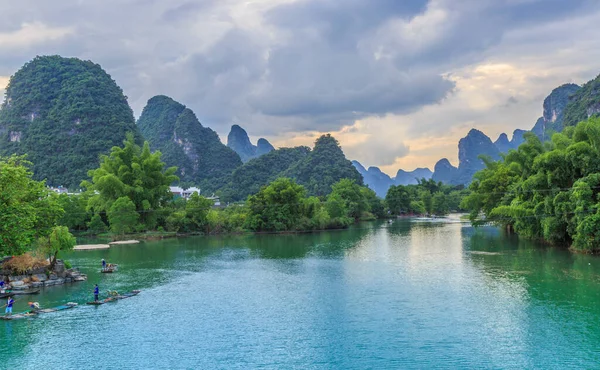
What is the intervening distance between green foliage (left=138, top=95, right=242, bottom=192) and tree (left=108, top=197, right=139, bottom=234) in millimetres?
58173

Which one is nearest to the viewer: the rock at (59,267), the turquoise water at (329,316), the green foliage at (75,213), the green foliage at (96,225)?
the turquoise water at (329,316)

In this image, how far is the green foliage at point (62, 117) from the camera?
77.9 m

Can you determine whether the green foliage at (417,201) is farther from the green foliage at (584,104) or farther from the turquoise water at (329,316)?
the turquoise water at (329,316)

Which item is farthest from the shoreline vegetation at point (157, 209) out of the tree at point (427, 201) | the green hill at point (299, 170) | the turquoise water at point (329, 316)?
the green hill at point (299, 170)

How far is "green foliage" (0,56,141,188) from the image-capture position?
3068 inches

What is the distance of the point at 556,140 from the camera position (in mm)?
33125

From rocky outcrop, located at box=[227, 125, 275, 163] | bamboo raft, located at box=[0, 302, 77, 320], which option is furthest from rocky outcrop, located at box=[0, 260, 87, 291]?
rocky outcrop, located at box=[227, 125, 275, 163]

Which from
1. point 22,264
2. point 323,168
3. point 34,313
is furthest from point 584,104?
point 34,313

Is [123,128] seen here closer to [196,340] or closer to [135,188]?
[135,188]

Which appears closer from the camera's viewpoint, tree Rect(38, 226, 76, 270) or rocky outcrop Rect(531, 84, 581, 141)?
tree Rect(38, 226, 76, 270)

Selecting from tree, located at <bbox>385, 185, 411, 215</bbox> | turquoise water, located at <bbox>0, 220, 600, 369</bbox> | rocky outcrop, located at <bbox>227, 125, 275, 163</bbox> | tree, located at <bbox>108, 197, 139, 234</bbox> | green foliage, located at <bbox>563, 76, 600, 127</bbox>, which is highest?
rocky outcrop, located at <bbox>227, 125, 275, 163</bbox>

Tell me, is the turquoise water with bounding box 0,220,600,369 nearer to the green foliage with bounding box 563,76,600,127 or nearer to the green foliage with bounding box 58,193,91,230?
the green foliage with bounding box 58,193,91,230

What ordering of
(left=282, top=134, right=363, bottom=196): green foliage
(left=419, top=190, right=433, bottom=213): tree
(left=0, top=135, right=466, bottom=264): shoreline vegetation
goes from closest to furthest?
(left=0, top=135, right=466, bottom=264): shoreline vegetation → (left=419, top=190, right=433, bottom=213): tree → (left=282, top=134, right=363, bottom=196): green foliage

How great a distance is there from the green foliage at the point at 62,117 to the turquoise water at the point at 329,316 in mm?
53699
